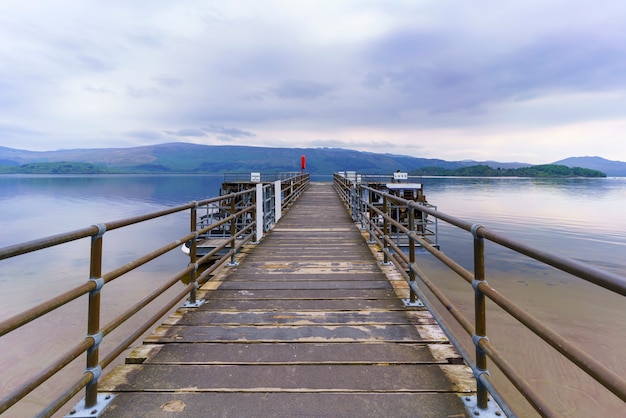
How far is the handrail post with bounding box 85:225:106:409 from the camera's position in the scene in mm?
1772

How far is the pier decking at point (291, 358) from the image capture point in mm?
1882

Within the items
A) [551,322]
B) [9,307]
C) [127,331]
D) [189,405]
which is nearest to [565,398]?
[551,322]

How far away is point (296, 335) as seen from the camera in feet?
8.72

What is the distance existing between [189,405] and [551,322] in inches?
411

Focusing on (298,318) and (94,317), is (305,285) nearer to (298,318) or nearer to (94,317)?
(298,318)

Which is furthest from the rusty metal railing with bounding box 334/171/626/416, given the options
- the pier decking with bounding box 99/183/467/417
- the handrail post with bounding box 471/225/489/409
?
the pier decking with bounding box 99/183/467/417

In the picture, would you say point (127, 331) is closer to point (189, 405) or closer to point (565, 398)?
point (189, 405)

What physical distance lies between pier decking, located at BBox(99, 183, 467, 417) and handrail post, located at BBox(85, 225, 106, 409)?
0.57 feet

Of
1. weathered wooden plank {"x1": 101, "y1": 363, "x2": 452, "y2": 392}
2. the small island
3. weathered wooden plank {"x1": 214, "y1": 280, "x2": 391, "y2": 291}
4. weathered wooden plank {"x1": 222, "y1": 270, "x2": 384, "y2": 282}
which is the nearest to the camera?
weathered wooden plank {"x1": 101, "y1": 363, "x2": 452, "y2": 392}

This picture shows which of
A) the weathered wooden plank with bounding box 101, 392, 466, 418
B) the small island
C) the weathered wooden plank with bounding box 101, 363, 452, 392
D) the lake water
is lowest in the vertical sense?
the lake water

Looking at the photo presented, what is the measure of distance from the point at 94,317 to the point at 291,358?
1331mm

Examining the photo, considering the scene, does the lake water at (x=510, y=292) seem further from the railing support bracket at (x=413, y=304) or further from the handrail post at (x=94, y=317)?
the handrail post at (x=94, y=317)

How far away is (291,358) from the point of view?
2.34m

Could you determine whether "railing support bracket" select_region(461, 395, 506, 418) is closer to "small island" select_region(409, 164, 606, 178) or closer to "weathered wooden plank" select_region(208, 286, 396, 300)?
"weathered wooden plank" select_region(208, 286, 396, 300)
